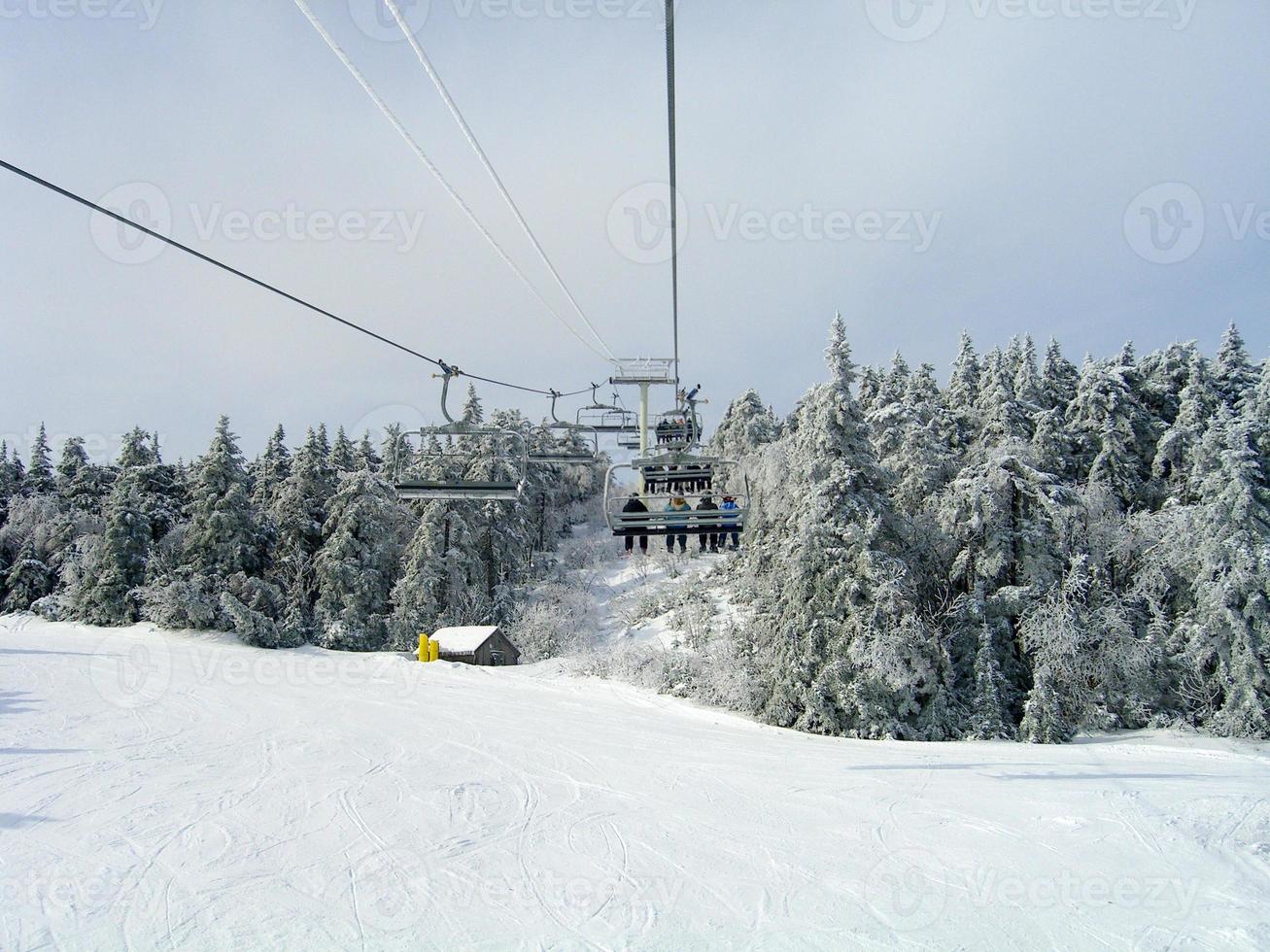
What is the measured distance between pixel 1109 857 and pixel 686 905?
376 inches

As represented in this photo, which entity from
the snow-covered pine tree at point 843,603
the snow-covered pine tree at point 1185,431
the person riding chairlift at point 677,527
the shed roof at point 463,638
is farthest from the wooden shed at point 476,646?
the snow-covered pine tree at point 1185,431

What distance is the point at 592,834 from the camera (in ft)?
54.3

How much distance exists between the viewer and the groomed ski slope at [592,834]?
41.4ft

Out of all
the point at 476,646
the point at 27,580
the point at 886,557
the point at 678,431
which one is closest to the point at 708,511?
the point at 678,431

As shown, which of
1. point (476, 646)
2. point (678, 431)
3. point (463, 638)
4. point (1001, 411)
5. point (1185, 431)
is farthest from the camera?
point (463, 638)

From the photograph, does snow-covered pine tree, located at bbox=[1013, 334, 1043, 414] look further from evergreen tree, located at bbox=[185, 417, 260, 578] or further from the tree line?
evergreen tree, located at bbox=[185, 417, 260, 578]

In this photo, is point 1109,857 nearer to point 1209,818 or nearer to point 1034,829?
point 1034,829

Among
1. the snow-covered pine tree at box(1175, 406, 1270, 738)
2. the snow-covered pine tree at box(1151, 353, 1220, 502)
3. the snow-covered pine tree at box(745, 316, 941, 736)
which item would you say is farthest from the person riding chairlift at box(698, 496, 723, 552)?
the snow-covered pine tree at box(1151, 353, 1220, 502)

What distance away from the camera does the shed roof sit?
40.1 meters

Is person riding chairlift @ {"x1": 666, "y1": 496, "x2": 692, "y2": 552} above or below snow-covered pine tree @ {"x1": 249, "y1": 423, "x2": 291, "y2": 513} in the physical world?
below

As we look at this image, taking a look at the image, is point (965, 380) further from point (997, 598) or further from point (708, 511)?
point (708, 511)

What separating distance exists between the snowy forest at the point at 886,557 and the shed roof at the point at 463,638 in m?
4.51

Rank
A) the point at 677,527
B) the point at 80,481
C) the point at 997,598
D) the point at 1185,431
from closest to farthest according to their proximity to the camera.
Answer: the point at 677,527
the point at 997,598
the point at 1185,431
the point at 80,481

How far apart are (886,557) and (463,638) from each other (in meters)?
24.6
